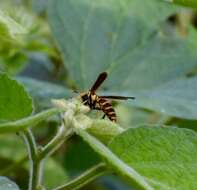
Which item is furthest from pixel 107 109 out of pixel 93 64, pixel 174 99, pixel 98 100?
pixel 93 64

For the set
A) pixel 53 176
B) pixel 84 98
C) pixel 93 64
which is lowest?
pixel 53 176

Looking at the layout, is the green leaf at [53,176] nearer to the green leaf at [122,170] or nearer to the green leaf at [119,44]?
the green leaf at [119,44]

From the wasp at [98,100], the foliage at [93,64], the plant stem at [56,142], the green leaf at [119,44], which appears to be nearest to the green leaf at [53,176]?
the foliage at [93,64]

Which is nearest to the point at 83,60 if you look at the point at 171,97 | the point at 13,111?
the point at 171,97

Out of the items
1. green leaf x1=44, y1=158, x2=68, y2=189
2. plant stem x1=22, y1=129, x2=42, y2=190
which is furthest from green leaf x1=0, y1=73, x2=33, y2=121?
Result: green leaf x1=44, y1=158, x2=68, y2=189

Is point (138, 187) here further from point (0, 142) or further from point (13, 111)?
point (0, 142)

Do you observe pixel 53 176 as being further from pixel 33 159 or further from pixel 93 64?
pixel 33 159
